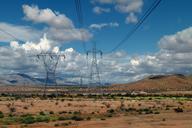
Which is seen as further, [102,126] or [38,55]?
[38,55]

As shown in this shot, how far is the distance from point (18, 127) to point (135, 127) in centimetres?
1389

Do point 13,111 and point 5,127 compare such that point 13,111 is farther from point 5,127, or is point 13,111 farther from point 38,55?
point 38,55

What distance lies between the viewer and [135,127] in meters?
43.1

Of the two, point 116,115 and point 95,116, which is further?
point 116,115

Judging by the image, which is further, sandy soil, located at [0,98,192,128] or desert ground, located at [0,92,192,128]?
desert ground, located at [0,92,192,128]

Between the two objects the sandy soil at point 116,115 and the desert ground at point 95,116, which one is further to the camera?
the desert ground at point 95,116

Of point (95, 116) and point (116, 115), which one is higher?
point (116, 115)

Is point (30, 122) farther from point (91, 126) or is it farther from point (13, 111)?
point (13, 111)

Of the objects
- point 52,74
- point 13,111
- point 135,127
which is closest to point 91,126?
point 135,127

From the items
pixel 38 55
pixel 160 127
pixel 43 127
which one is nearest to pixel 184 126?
pixel 160 127

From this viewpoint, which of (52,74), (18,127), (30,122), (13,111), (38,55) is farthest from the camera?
(52,74)

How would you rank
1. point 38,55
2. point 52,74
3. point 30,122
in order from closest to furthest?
point 30,122
point 38,55
point 52,74

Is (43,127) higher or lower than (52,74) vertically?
lower

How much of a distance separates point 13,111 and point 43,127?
3145 centimetres
